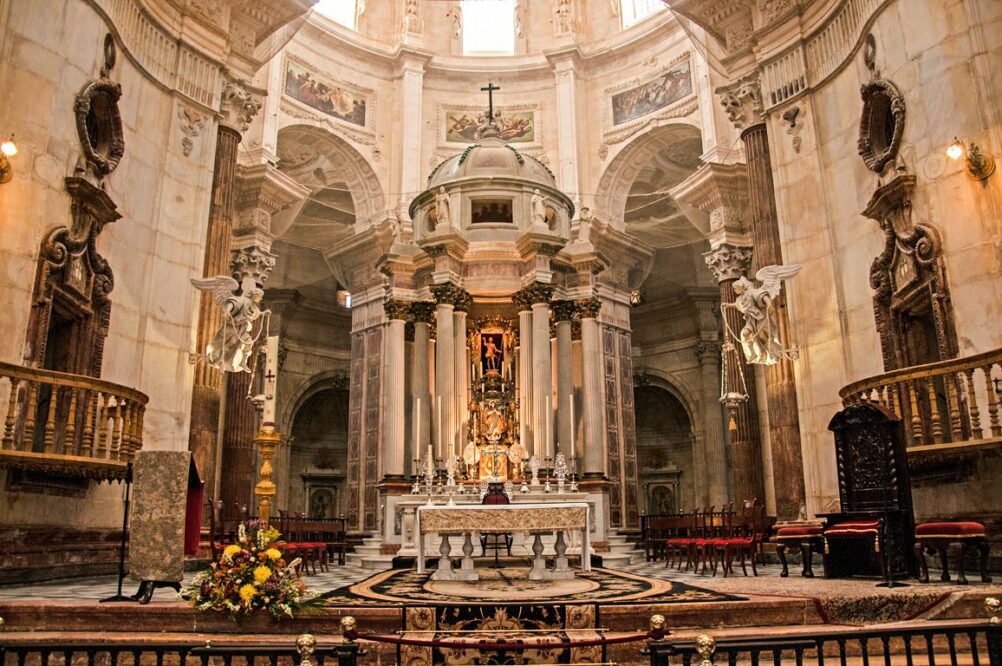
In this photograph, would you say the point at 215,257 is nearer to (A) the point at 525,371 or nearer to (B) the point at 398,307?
(B) the point at 398,307

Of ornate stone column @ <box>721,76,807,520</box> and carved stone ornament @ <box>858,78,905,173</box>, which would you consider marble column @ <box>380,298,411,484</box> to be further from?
carved stone ornament @ <box>858,78,905,173</box>

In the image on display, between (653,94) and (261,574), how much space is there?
57.5ft

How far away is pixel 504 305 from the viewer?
1667 centimetres

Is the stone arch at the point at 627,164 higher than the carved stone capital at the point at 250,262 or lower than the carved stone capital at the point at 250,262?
higher

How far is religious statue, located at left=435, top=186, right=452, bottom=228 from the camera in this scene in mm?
15883

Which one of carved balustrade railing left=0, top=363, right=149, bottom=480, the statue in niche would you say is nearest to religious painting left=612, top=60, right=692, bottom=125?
the statue in niche

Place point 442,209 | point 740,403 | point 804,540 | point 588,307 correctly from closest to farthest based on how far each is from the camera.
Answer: point 804,540 → point 740,403 → point 442,209 → point 588,307

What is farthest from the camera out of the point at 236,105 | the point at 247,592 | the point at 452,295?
the point at 452,295

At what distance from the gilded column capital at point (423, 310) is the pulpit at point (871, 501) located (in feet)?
29.0

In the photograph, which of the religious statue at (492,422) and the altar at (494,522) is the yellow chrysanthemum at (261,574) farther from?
the religious statue at (492,422)

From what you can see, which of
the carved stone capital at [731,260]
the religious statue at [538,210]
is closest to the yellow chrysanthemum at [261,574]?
the religious statue at [538,210]

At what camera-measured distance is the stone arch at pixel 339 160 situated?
2041cm

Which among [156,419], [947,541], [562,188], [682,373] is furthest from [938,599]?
[682,373]

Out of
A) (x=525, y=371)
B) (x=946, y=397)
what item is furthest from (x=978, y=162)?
(x=525, y=371)
